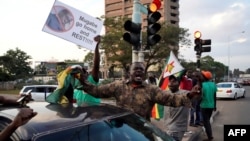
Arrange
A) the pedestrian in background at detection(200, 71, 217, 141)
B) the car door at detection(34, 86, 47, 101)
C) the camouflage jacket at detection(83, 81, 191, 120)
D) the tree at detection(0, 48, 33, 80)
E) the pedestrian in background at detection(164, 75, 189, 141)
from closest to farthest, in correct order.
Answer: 1. the camouflage jacket at detection(83, 81, 191, 120)
2. the pedestrian in background at detection(164, 75, 189, 141)
3. the pedestrian in background at detection(200, 71, 217, 141)
4. the car door at detection(34, 86, 47, 101)
5. the tree at detection(0, 48, 33, 80)

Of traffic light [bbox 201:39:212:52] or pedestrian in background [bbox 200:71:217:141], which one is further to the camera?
traffic light [bbox 201:39:212:52]

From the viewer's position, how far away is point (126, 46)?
4375 cm

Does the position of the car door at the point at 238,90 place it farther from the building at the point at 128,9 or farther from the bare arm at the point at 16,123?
the building at the point at 128,9

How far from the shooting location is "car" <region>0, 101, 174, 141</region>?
2.85m

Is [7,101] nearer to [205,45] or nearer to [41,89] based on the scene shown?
[205,45]

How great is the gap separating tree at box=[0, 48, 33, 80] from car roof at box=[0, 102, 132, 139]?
77519mm

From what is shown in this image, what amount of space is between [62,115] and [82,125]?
28cm

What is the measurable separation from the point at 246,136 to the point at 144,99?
1609 millimetres

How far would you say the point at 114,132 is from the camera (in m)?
3.17

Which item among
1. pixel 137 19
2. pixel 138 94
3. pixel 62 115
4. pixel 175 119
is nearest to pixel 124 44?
pixel 137 19

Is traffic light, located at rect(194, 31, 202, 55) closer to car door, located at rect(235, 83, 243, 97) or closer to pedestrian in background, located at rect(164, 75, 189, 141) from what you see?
pedestrian in background, located at rect(164, 75, 189, 141)

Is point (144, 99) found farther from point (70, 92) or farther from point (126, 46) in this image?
point (126, 46)

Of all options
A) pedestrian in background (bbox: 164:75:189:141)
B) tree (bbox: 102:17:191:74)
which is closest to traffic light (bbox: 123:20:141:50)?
pedestrian in background (bbox: 164:75:189:141)

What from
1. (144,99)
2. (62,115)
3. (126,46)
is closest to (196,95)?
(144,99)
